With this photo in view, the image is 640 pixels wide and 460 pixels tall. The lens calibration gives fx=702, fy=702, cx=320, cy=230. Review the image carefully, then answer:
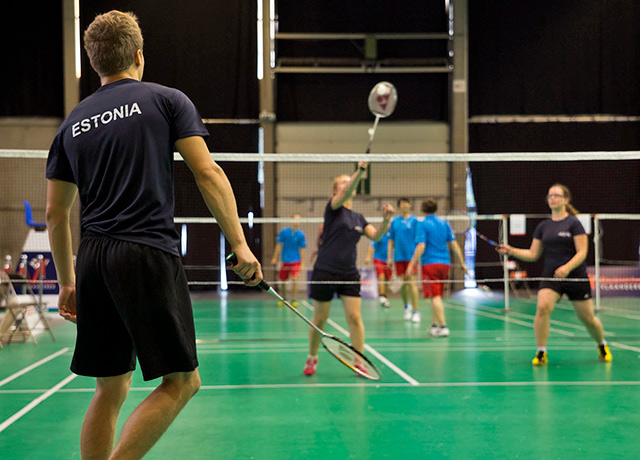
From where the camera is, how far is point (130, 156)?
2.30 metres

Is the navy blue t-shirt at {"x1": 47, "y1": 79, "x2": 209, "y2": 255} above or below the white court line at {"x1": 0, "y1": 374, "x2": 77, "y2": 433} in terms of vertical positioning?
above

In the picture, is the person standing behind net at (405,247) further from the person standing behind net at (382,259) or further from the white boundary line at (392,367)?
the white boundary line at (392,367)

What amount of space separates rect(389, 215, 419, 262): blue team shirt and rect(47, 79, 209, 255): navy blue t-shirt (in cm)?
847

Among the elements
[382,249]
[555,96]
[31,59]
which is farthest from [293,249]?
[31,59]

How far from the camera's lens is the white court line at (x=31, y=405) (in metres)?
4.37

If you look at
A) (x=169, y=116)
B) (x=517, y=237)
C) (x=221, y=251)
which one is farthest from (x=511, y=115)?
(x=169, y=116)

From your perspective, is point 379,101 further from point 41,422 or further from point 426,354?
point 41,422

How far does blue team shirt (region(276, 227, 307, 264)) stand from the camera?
42.0 feet

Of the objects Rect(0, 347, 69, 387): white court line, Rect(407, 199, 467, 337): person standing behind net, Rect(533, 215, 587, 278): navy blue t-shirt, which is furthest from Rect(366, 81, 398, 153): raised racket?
Rect(0, 347, 69, 387): white court line

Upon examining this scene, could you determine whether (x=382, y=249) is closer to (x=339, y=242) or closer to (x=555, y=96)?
(x=339, y=242)

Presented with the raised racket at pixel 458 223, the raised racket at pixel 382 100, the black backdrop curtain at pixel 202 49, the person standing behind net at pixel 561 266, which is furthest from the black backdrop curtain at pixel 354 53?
the person standing behind net at pixel 561 266

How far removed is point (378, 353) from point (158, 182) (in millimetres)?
5316

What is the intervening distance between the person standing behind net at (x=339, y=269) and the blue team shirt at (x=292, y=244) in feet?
21.8

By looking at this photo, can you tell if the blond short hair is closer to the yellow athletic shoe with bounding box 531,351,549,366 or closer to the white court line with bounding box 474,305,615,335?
the yellow athletic shoe with bounding box 531,351,549,366
